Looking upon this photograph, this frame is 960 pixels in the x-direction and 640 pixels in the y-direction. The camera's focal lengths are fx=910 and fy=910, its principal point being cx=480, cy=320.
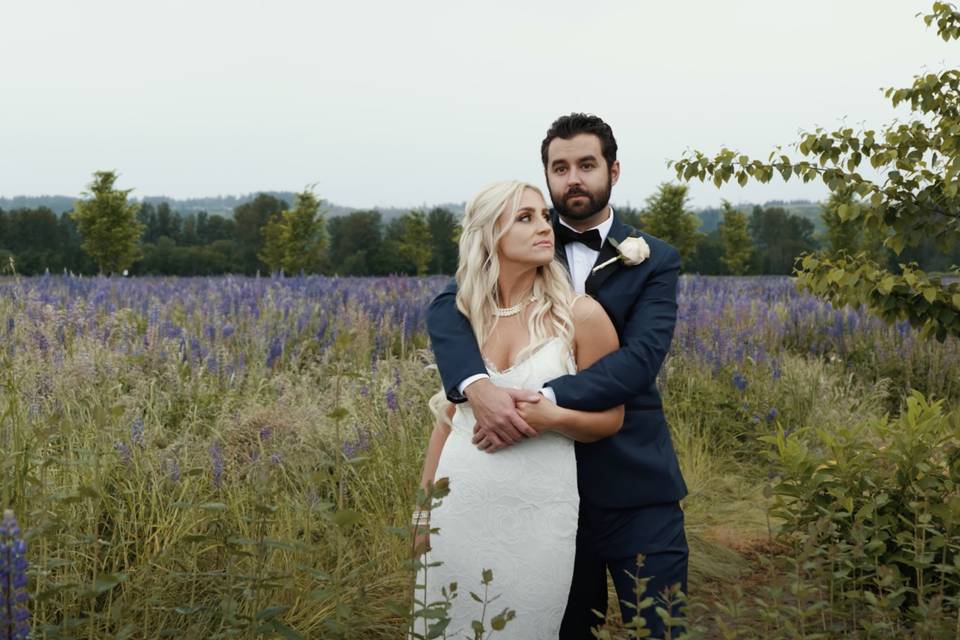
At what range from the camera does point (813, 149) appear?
14.0ft

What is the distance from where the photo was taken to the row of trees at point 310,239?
30969 mm

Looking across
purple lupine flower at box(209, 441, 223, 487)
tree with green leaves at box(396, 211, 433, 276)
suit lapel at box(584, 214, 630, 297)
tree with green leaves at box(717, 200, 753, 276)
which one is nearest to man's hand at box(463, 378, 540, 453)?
suit lapel at box(584, 214, 630, 297)

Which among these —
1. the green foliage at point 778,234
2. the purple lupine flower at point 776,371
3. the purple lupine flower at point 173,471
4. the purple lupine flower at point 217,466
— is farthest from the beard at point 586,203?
the green foliage at point 778,234

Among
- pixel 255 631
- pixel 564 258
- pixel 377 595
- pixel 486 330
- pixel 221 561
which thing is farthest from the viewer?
pixel 377 595

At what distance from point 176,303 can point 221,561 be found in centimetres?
618

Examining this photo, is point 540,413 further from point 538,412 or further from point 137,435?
point 137,435

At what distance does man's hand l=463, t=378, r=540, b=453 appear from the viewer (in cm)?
236

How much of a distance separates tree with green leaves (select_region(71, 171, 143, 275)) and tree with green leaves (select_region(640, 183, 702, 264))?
→ 57.6ft

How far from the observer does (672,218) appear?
3161cm

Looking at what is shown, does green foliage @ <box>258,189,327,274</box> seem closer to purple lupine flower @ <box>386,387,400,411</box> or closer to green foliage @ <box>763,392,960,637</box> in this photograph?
purple lupine flower @ <box>386,387,400,411</box>

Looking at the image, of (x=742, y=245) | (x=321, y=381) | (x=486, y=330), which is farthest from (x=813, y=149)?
(x=742, y=245)

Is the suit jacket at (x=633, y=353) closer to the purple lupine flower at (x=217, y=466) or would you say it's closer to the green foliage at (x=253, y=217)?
the purple lupine flower at (x=217, y=466)

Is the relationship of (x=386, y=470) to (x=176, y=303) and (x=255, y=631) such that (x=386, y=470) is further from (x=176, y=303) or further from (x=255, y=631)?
(x=176, y=303)

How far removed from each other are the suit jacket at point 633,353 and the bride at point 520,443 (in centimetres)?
9
